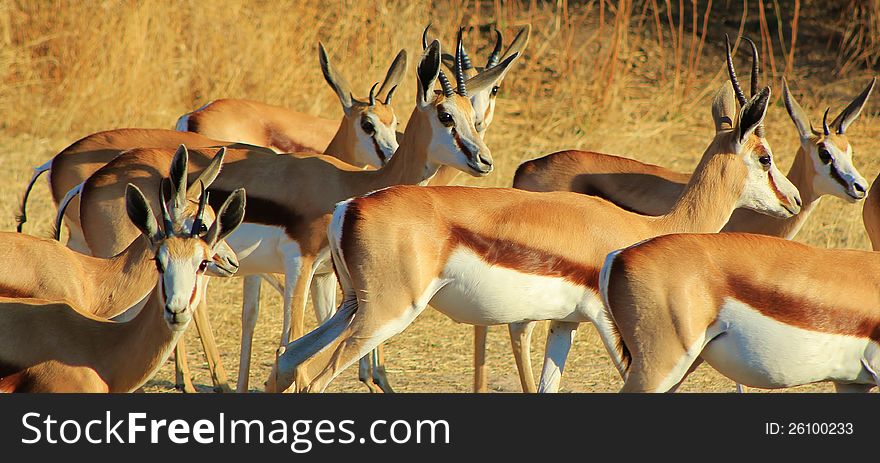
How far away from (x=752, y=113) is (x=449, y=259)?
5.37 feet

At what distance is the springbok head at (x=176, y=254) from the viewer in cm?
438

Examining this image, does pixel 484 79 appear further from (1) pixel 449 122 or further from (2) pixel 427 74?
(1) pixel 449 122

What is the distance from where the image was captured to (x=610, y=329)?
5.21 metres

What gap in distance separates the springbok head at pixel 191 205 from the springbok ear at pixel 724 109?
2.38 m

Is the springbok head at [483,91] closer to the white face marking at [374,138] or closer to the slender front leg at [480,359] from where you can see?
the white face marking at [374,138]

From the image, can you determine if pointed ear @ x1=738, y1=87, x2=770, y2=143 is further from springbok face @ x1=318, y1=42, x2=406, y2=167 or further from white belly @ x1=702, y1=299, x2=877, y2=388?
springbok face @ x1=318, y1=42, x2=406, y2=167

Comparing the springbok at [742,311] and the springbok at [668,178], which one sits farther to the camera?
the springbok at [668,178]

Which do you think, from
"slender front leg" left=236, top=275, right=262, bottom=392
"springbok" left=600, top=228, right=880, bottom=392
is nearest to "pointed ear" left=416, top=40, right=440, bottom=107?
"slender front leg" left=236, top=275, right=262, bottom=392

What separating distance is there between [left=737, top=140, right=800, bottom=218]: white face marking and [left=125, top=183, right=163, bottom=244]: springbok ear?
273 centimetres

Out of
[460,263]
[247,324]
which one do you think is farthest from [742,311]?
[247,324]

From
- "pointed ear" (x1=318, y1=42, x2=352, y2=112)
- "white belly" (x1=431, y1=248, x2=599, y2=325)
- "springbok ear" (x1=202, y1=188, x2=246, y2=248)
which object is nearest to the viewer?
"springbok ear" (x1=202, y1=188, x2=246, y2=248)

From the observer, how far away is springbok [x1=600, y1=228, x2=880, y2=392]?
4.44 meters

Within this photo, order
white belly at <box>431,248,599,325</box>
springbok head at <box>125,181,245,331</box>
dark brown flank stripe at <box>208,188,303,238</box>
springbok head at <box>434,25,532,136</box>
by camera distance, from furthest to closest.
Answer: springbok head at <box>434,25,532,136</box>, dark brown flank stripe at <box>208,188,303,238</box>, white belly at <box>431,248,599,325</box>, springbok head at <box>125,181,245,331</box>

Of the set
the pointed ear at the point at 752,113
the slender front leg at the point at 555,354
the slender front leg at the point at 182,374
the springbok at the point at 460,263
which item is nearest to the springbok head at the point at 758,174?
the pointed ear at the point at 752,113
